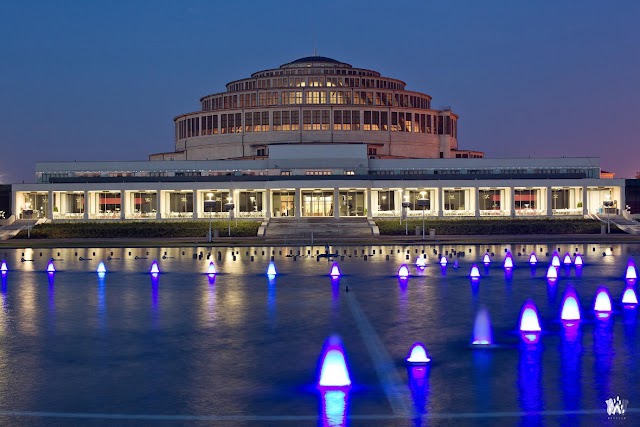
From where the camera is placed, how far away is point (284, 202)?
10350 cm

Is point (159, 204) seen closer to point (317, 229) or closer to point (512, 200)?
point (317, 229)

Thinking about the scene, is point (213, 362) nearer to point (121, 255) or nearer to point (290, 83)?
point (121, 255)

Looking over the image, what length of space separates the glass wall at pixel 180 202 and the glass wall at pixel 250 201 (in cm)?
644

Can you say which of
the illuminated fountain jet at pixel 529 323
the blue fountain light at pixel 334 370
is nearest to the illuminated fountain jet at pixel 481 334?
the illuminated fountain jet at pixel 529 323

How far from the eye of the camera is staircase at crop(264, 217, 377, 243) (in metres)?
80.9

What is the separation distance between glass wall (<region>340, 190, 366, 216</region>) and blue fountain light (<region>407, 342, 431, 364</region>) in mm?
85151

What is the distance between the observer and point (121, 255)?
56594mm

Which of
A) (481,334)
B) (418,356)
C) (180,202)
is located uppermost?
(180,202)

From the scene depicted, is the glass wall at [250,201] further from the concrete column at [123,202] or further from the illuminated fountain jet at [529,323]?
the illuminated fountain jet at [529,323]

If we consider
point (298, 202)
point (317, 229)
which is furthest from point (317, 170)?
point (317, 229)

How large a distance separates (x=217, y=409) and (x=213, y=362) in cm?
396

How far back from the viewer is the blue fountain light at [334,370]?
15.1m

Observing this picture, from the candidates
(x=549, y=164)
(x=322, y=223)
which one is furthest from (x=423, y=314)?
(x=549, y=164)

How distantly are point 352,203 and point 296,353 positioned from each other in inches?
3338
